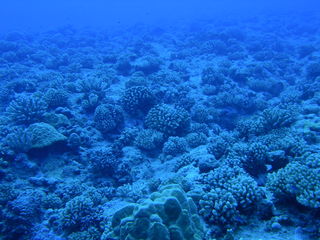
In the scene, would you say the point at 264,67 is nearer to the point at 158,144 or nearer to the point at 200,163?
the point at 158,144

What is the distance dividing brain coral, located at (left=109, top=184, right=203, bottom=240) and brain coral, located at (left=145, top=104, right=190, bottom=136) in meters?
5.20

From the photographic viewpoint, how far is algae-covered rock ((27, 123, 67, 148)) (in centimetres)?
760

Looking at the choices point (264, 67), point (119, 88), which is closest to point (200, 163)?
point (119, 88)

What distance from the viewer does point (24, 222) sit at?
5.50m

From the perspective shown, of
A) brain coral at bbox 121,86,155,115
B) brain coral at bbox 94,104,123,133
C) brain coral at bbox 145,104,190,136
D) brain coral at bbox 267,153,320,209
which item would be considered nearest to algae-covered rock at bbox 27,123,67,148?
brain coral at bbox 94,104,123,133

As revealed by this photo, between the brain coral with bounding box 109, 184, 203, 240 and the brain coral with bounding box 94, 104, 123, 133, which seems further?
the brain coral with bounding box 94, 104, 123, 133

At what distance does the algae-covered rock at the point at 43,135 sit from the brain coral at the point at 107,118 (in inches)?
71.1

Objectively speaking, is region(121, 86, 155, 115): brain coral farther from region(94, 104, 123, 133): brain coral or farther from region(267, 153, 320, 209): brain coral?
region(267, 153, 320, 209): brain coral

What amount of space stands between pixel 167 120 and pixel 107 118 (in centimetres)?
251

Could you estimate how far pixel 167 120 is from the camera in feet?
31.3

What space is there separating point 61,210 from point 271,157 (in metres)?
5.74

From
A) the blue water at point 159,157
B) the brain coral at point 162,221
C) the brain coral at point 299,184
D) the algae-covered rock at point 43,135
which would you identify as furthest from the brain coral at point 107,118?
the brain coral at point 299,184

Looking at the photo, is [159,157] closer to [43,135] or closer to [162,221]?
[43,135]

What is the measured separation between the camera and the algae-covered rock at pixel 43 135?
299 inches
